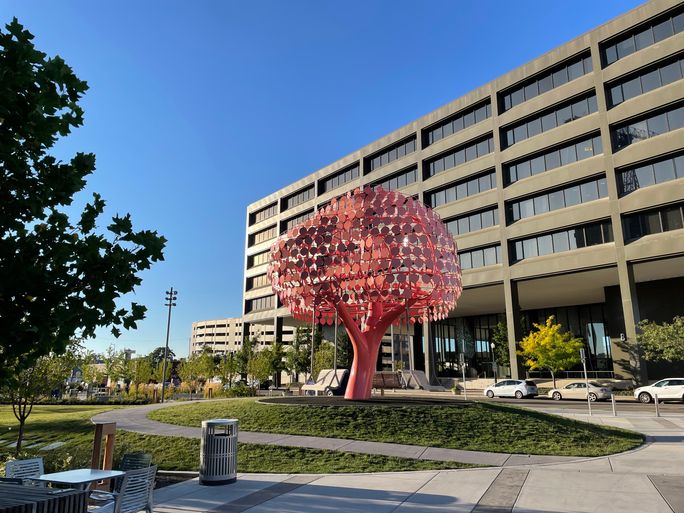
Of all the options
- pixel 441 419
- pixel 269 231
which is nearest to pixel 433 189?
pixel 269 231

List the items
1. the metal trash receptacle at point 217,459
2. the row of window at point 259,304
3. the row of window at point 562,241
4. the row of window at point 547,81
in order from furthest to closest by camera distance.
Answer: the row of window at point 259,304 < the row of window at point 547,81 < the row of window at point 562,241 < the metal trash receptacle at point 217,459

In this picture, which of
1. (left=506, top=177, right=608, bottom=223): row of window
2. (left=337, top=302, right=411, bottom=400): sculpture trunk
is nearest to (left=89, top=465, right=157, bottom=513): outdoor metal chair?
(left=337, top=302, right=411, bottom=400): sculpture trunk

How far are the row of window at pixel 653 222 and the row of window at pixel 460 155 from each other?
14.8 m

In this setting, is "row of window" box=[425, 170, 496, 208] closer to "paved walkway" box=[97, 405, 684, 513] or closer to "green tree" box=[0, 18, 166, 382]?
"paved walkway" box=[97, 405, 684, 513]

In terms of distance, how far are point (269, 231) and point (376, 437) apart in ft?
207

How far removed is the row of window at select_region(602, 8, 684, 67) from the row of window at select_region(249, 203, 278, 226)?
4828 cm

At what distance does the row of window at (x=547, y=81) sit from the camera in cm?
4034

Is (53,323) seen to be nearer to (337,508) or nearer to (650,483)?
(337,508)

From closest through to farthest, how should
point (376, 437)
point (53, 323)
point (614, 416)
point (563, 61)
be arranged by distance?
1. point (53, 323)
2. point (376, 437)
3. point (614, 416)
4. point (563, 61)

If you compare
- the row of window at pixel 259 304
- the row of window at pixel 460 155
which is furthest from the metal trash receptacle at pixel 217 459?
the row of window at pixel 259 304

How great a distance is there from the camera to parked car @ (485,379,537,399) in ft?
116

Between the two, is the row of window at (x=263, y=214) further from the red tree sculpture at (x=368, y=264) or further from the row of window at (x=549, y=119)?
the red tree sculpture at (x=368, y=264)

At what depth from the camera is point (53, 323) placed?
160 inches

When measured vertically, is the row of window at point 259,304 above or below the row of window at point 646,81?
below
